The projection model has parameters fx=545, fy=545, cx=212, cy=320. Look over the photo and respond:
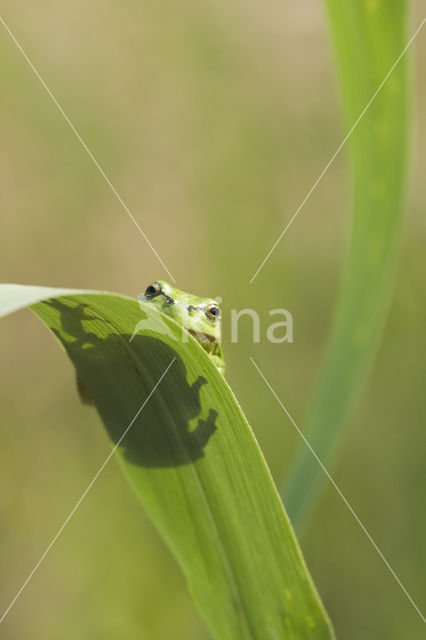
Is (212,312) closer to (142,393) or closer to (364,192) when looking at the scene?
(364,192)

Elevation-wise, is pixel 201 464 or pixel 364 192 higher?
pixel 364 192

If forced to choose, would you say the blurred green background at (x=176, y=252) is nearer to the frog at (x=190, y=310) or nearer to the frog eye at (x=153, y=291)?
the frog at (x=190, y=310)

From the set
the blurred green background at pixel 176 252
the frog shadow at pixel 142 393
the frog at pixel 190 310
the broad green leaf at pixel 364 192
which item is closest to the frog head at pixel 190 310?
the frog at pixel 190 310

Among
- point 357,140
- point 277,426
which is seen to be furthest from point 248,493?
point 277,426

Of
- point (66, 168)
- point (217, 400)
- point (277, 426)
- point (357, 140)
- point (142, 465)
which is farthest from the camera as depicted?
point (66, 168)

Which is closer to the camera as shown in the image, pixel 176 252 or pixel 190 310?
pixel 190 310

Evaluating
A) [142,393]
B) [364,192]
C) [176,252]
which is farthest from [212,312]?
[176,252]

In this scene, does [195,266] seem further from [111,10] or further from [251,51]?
[111,10]
